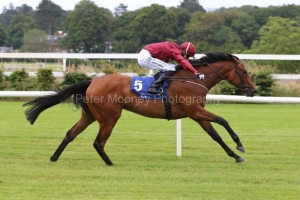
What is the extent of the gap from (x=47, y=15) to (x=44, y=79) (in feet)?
267

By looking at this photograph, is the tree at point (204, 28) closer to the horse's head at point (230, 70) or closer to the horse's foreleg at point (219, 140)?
the horse's head at point (230, 70)

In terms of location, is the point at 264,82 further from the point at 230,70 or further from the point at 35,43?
the point at 35,43

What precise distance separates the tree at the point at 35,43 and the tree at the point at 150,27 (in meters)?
9.92

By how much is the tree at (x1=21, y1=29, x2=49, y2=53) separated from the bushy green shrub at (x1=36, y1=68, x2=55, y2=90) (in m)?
45.3

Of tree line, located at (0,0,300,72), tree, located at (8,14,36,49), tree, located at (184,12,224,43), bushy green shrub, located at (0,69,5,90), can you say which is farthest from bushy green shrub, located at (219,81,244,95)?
tree, located at (8,14,36,49)

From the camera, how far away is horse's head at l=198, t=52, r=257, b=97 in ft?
25.7

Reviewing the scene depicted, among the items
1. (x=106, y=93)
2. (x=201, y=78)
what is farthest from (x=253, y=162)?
(x=106, y=93)

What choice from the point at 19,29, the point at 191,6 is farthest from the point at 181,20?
the point at 191,6

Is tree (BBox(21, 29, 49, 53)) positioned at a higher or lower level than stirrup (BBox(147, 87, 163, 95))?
lower

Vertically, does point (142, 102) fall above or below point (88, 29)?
below

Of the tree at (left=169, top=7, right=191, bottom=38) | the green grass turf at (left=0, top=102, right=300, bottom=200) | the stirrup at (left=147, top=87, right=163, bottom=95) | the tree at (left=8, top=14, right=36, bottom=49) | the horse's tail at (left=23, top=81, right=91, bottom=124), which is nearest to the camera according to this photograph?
the green grass turf at (left=0, top=102, right=300, bottom=200)

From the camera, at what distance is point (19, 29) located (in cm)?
7806

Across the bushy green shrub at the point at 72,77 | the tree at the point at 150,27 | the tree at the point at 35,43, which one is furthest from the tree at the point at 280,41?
the tree at the point at 35,43

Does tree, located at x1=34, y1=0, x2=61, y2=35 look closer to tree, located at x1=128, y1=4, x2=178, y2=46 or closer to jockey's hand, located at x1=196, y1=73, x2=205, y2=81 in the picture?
tree, located at x1=128, y1=4, x2=178, y2=46
